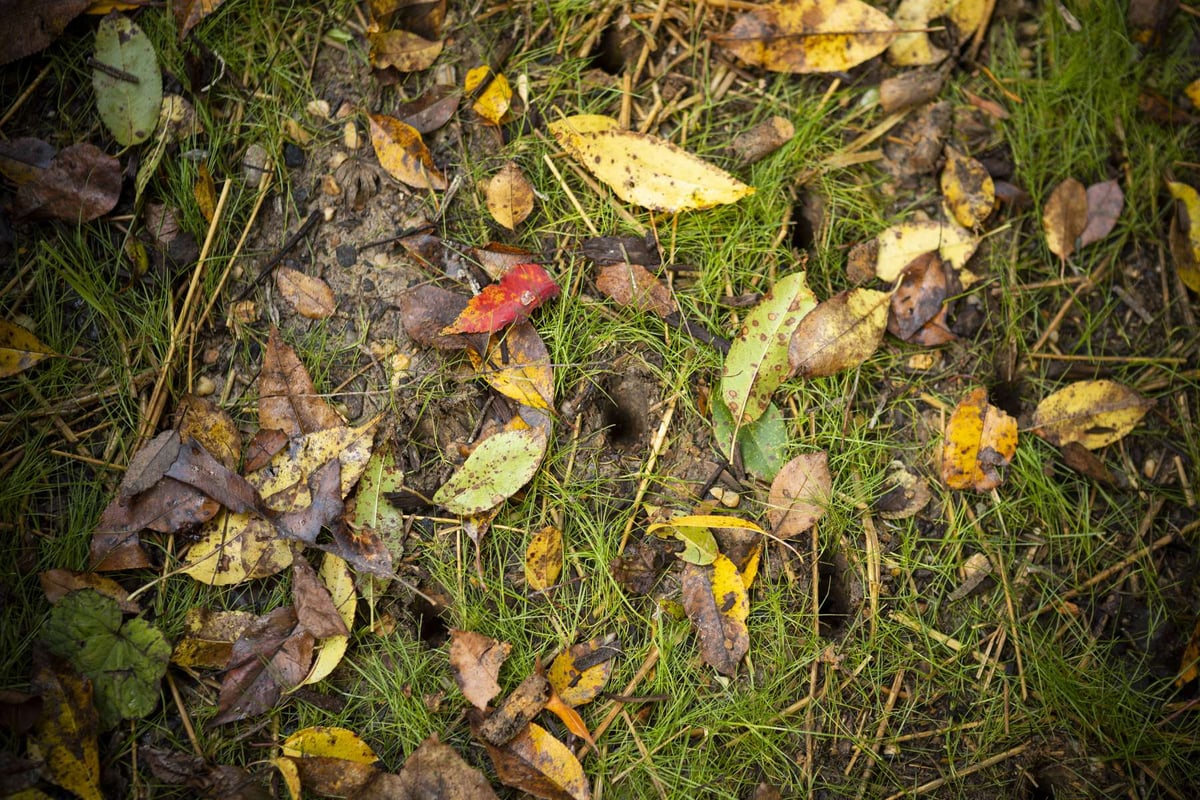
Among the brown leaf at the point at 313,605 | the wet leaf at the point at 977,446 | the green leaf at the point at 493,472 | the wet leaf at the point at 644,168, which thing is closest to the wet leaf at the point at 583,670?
the green leaf at the point at 493,472

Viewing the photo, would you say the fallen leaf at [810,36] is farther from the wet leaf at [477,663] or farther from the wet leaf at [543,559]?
the wet leaf at [477,663]

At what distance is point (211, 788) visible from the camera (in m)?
1.79

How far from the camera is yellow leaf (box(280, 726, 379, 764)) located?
1.81 m

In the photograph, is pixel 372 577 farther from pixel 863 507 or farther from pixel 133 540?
pixel 863 507

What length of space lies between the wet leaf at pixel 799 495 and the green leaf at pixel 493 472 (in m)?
0.62

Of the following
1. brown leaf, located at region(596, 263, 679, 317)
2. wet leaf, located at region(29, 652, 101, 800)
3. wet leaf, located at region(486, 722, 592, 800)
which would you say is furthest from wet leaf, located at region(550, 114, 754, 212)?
wet leaf, located at region(29, 652, 101, 800)

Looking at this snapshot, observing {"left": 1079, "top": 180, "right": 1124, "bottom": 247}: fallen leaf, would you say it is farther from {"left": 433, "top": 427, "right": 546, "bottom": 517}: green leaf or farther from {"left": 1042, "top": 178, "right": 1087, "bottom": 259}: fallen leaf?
{"left": 433, "top": 427, "right": 546, "bottom": 517}: green leaf

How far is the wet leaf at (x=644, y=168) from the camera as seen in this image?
6.64 ft

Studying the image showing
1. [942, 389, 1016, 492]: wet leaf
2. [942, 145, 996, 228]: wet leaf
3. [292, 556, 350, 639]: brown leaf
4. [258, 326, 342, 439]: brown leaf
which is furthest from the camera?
[942, 145, 996, 228]: wet leaf

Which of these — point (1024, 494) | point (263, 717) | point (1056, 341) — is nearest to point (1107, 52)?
point (1056, 341)

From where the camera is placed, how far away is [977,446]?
2.09 m

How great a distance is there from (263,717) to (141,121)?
5.13 ft

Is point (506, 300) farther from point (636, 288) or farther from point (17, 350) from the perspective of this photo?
point (17, 350)

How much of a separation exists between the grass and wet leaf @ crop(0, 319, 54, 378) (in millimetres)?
45
